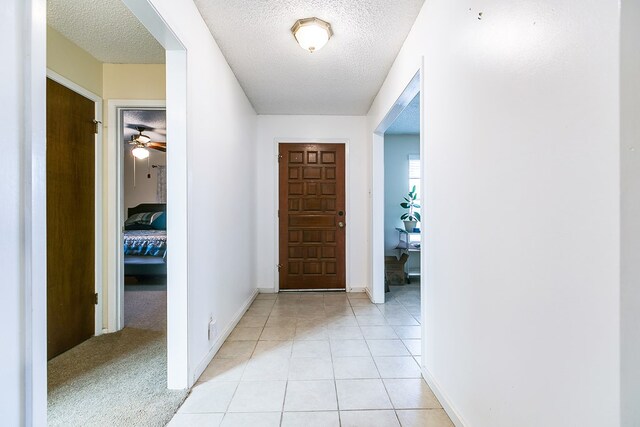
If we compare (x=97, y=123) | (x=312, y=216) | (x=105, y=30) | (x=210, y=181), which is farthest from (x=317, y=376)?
(x=105, y=30)

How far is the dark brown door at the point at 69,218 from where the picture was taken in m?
2.15

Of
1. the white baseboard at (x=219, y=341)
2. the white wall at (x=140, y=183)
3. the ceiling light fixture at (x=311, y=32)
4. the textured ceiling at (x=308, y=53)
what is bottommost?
the white baseboard at (x=219, y=341)

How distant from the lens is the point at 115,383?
181 centimetres

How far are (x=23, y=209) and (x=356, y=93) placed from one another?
312 centimetres

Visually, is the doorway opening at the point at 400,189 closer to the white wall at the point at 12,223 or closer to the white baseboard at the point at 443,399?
the white baseboard at the point at 443,399

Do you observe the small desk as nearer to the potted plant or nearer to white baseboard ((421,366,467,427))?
the potted plant

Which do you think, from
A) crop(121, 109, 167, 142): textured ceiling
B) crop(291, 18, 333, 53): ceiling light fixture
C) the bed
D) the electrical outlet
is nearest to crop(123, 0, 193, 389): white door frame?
the electrical outlet

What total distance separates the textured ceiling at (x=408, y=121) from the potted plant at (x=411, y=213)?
0.92m

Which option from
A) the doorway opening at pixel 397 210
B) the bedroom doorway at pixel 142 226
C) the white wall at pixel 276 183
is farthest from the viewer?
the white wall at pixel 276 183

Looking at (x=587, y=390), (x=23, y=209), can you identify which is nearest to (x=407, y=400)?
(x=587, y=390)

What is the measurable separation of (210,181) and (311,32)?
1.29 metres

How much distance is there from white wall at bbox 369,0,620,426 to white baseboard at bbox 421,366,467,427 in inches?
0.6

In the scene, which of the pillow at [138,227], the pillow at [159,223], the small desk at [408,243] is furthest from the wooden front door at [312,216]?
the pillow at [138,227]

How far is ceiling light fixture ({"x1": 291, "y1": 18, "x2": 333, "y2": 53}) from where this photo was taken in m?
2.02
